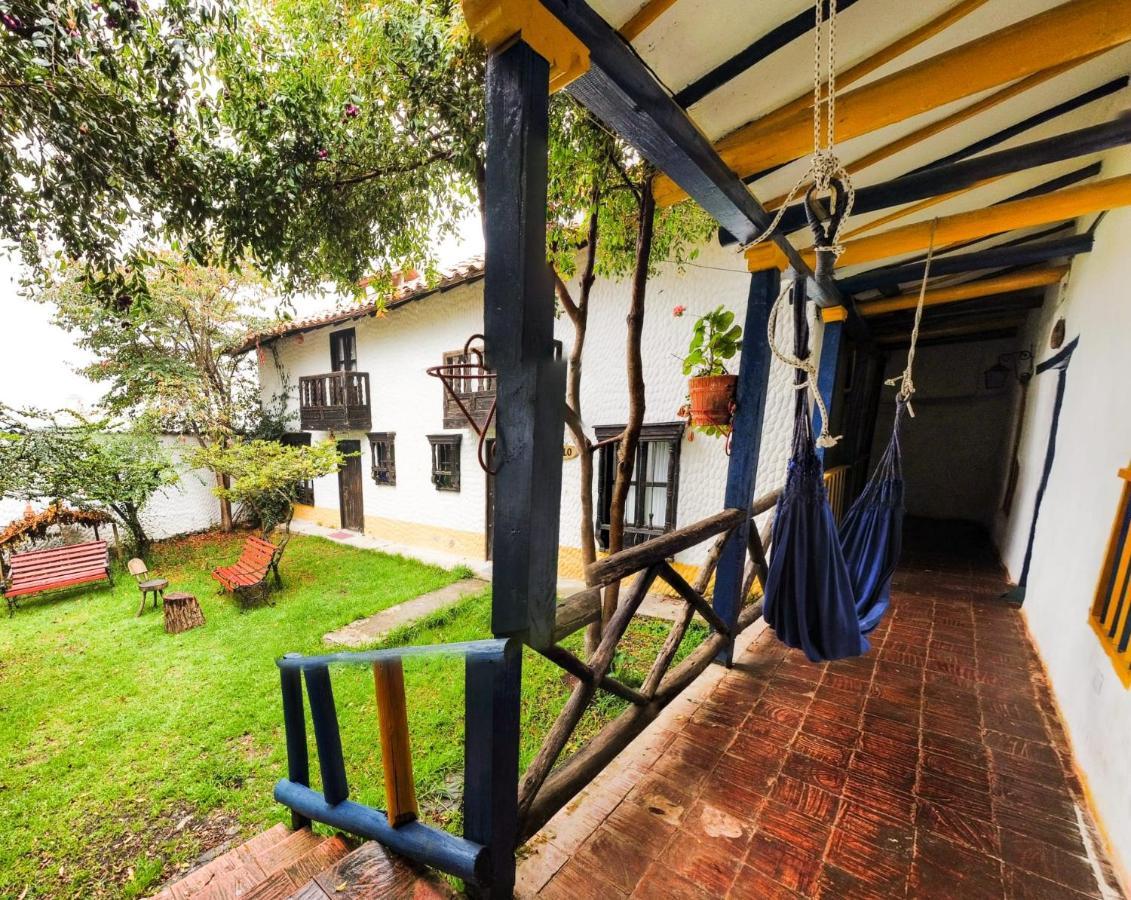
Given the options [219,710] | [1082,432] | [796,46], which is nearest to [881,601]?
[1082,432]

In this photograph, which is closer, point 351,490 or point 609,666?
point 609,666

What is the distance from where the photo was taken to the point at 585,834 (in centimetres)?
144

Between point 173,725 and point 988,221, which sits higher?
point 988,221

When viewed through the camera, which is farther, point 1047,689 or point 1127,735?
point 1047,689

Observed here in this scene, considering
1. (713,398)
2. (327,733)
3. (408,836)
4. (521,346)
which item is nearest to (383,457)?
(713,398)

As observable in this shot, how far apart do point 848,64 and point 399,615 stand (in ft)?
17.9

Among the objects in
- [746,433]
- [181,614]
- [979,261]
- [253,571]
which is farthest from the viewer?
[253,571]

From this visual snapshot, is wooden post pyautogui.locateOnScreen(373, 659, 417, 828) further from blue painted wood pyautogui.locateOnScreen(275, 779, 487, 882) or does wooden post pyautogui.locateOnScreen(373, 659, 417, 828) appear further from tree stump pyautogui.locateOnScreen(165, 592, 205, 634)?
tree stump pyautogui.locateOnScreen(165, 592, 205, 634)

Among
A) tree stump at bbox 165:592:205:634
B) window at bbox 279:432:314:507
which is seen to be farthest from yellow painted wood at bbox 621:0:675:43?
window at bbox 279:432:314:507

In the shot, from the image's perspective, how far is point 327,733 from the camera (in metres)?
1.36

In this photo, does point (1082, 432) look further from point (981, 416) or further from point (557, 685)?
point (981, 416)

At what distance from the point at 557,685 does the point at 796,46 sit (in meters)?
3.65

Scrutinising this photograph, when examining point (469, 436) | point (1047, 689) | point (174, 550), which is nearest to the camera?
point (1047, 689)

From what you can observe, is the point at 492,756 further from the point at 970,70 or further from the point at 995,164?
the point at 995,164
